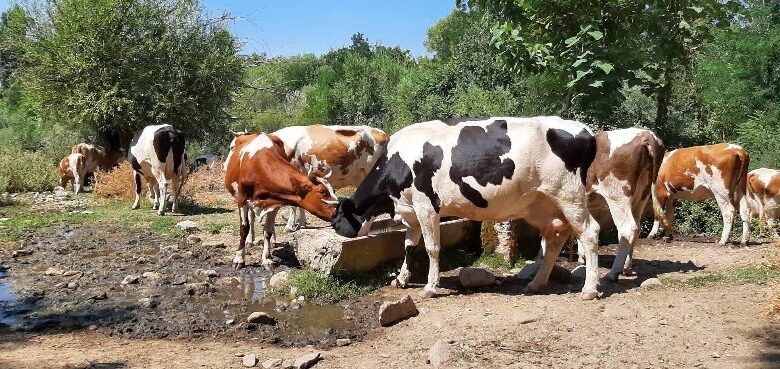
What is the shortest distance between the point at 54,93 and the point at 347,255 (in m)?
18.0

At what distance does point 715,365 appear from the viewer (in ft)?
17.7

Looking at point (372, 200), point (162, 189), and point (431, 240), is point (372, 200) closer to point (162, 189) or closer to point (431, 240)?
point (431, 240)

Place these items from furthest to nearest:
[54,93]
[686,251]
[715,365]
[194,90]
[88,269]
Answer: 1. [194,90]
2. [54,93]
3. [686,251]
4. [88,269]
5. [715,365]

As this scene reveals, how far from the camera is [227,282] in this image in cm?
927

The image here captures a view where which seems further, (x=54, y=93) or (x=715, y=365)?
(x=54, y=93)

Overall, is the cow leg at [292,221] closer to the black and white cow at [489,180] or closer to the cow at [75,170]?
the black and white cow at [489,180]

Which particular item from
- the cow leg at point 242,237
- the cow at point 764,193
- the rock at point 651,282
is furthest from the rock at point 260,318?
the cow at point 764,193

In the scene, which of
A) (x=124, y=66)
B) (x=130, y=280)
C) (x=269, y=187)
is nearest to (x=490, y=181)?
(x=269, y=187)

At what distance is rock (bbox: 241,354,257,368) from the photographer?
5.79 meters

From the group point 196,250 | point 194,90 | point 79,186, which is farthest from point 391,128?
point 196,250

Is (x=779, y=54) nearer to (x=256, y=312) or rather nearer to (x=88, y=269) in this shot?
(x=256, y=312)

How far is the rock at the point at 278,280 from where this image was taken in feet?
29.0

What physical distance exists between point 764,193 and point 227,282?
10030 mm

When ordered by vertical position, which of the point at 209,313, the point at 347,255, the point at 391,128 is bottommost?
the point at 209,313
